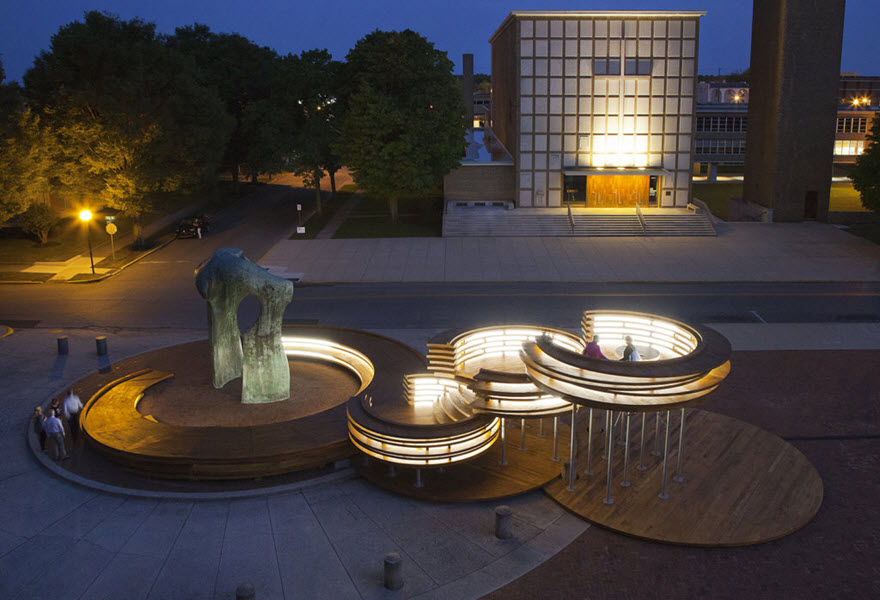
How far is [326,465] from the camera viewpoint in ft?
60.0

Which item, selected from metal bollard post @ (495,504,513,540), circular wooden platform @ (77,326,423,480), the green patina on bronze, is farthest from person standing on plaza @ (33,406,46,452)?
metal bollard post @ (495,504,513,540)

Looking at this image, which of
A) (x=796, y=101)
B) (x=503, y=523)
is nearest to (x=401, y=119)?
(x=796, y=101)

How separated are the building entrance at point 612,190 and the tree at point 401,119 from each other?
8.82m

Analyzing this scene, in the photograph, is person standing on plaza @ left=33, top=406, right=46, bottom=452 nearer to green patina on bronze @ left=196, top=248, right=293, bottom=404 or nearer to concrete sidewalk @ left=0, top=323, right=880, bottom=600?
concrete sidewalk @ left=0, top=323, right=880, bottom=600

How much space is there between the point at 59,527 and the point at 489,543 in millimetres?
9067

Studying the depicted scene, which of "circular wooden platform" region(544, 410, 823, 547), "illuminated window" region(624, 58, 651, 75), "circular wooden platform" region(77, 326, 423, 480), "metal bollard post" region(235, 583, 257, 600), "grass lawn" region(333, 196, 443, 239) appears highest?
"illuminated window" region(624, 58, 651, 75)

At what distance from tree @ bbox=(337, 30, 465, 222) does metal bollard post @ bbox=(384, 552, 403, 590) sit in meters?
38.9

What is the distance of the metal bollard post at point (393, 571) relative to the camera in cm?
1373

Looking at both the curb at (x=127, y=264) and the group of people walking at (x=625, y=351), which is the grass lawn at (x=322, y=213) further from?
the group of people walking at (x=625, y=351)

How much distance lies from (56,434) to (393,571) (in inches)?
393

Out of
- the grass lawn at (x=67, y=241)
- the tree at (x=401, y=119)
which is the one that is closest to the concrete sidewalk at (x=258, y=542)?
the grass lawn at (x=67, y=241)

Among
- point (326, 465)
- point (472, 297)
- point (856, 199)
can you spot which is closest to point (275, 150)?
point (472, 297)

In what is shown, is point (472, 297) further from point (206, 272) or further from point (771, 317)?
point (206, 272)

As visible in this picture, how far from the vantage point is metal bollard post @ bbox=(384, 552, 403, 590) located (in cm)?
1373
